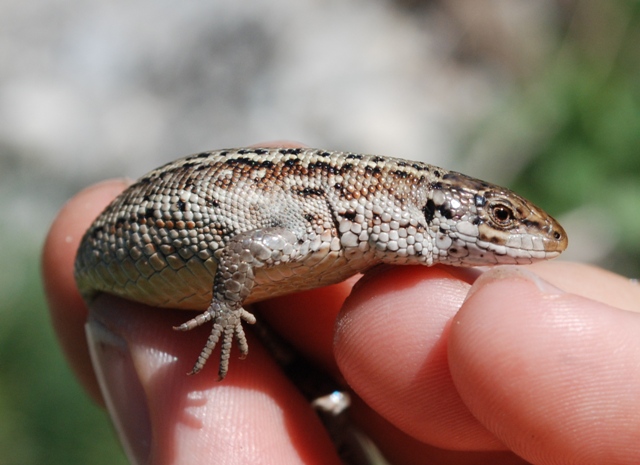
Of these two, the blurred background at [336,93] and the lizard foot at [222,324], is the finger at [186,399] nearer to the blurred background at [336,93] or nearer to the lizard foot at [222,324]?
the lizard foot at [222,324]

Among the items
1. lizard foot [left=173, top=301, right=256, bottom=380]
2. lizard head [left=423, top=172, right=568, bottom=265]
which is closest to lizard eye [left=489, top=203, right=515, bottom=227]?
lizard head [left=423, top=172, right=568, bottom=265]

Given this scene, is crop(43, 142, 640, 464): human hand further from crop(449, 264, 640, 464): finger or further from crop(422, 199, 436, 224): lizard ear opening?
crop(422, 199, 436, 224): lizard ear opening

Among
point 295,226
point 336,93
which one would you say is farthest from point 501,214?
point 336,93

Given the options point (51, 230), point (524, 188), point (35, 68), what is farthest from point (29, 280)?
point (524, 188)

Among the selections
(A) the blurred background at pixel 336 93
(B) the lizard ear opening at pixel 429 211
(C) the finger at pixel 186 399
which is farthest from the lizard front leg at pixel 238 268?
(A) the blurred background at pixel 336 93

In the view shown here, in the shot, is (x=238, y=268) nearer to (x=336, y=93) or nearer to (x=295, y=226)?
(x=295, y=226)

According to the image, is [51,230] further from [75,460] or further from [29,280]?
[29,280]

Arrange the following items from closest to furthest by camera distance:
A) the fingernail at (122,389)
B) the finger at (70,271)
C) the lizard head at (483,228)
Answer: the lizard head at (483,228), the fingernail at (122,389), the finger at (70,271)
